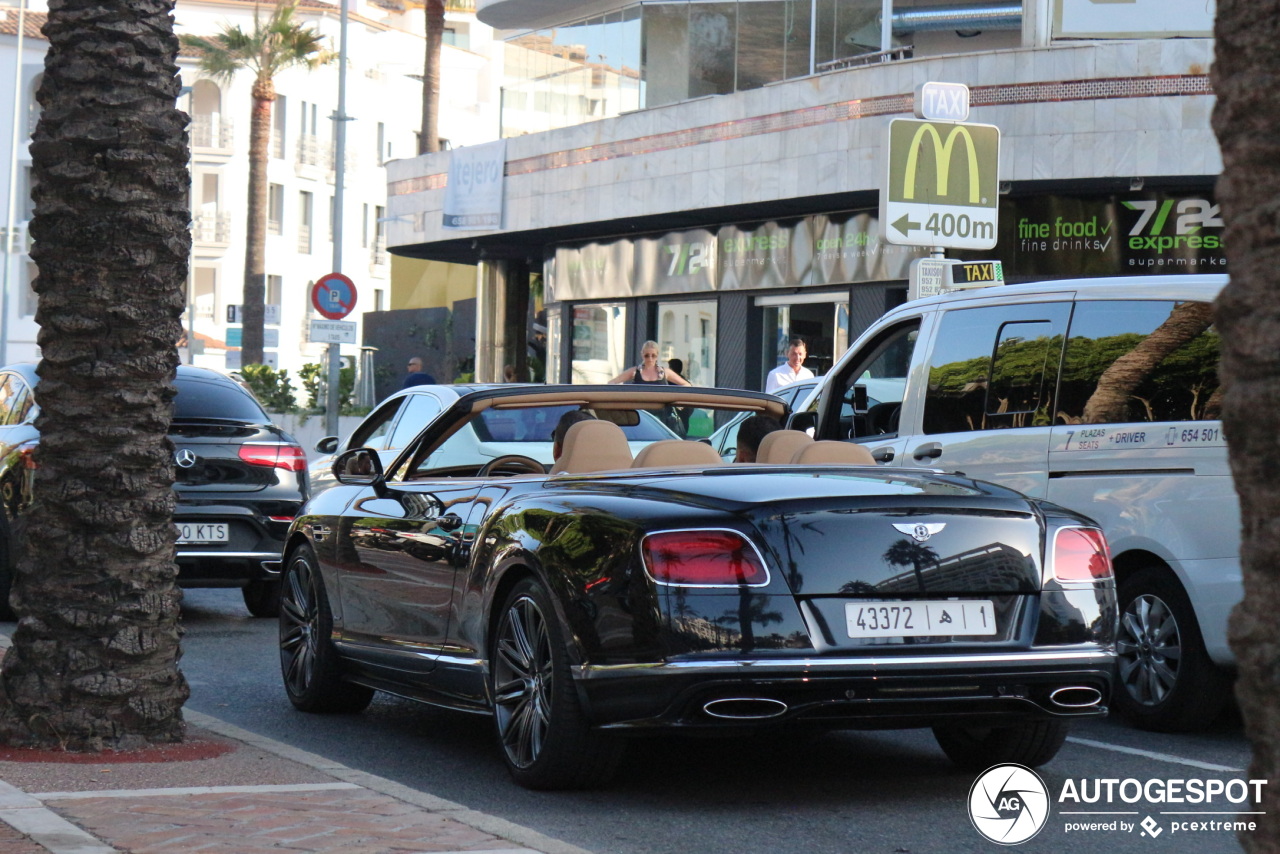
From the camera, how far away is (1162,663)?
8.09 meters

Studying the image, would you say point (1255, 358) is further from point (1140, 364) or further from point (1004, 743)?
point (1140, 364)

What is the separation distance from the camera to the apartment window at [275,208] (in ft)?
248

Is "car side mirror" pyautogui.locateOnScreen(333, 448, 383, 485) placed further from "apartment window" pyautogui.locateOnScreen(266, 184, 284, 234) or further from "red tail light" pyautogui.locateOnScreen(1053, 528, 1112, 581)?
"apartment window" pyautogui.locateOnScreen(266, 184, 284, 234)

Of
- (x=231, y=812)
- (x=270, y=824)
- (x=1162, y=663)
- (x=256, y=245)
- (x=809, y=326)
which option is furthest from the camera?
(x=256, y=245)

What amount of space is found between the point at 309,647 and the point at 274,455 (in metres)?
4.09

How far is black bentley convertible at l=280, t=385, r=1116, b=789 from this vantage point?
5.62 m

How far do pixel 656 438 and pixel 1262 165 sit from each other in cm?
563

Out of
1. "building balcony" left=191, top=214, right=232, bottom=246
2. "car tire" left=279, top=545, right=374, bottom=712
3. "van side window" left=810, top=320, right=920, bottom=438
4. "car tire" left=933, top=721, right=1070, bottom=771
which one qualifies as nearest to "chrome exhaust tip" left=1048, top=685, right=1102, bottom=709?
"car tire" left=933, top=721, right=1070, bottom=771

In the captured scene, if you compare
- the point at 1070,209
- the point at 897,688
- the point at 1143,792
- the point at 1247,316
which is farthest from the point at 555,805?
the point at 1070,209

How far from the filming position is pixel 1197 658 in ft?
25.9

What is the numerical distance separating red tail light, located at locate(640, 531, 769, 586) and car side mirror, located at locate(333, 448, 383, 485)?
87.8 inches

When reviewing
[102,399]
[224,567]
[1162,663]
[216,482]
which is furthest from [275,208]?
[102,399]

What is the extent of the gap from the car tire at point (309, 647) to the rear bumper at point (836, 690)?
2.65 meters

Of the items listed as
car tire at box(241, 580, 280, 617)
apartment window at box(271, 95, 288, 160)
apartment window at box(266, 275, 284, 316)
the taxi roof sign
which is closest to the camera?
car tire at box(241, 580, 280, 617)
